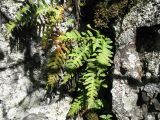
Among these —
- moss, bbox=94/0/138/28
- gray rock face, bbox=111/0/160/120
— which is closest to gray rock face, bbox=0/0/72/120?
gray rock face, bbox=111/0/160/120

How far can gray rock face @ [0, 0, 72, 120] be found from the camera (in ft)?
18.6

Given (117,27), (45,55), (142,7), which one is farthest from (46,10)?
(142,7)

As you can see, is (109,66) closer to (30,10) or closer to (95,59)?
(95,59)

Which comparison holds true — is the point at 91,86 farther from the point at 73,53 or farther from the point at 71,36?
the point at 71,36

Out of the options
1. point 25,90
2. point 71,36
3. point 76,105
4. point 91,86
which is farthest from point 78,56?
point 25,90

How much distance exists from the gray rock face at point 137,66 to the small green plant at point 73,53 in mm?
218

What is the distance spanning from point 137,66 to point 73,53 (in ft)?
3.23

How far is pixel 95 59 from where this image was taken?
5.09 metres

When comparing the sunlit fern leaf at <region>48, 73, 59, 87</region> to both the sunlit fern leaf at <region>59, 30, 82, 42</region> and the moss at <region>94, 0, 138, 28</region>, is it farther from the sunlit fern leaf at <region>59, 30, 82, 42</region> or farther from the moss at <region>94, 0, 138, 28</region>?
the moss at <region>94, 0, 138, 28</region>

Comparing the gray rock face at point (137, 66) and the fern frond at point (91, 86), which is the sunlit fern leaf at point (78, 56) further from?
the gray rock face at point (137, 66)

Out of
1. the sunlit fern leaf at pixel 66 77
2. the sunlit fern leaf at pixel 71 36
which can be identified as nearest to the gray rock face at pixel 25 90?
the sunlit fern leaf at pixel 66 77

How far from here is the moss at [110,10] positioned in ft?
16.9

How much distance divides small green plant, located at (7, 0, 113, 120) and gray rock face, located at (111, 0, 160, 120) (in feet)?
0.71

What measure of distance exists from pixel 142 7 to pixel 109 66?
1.08m
